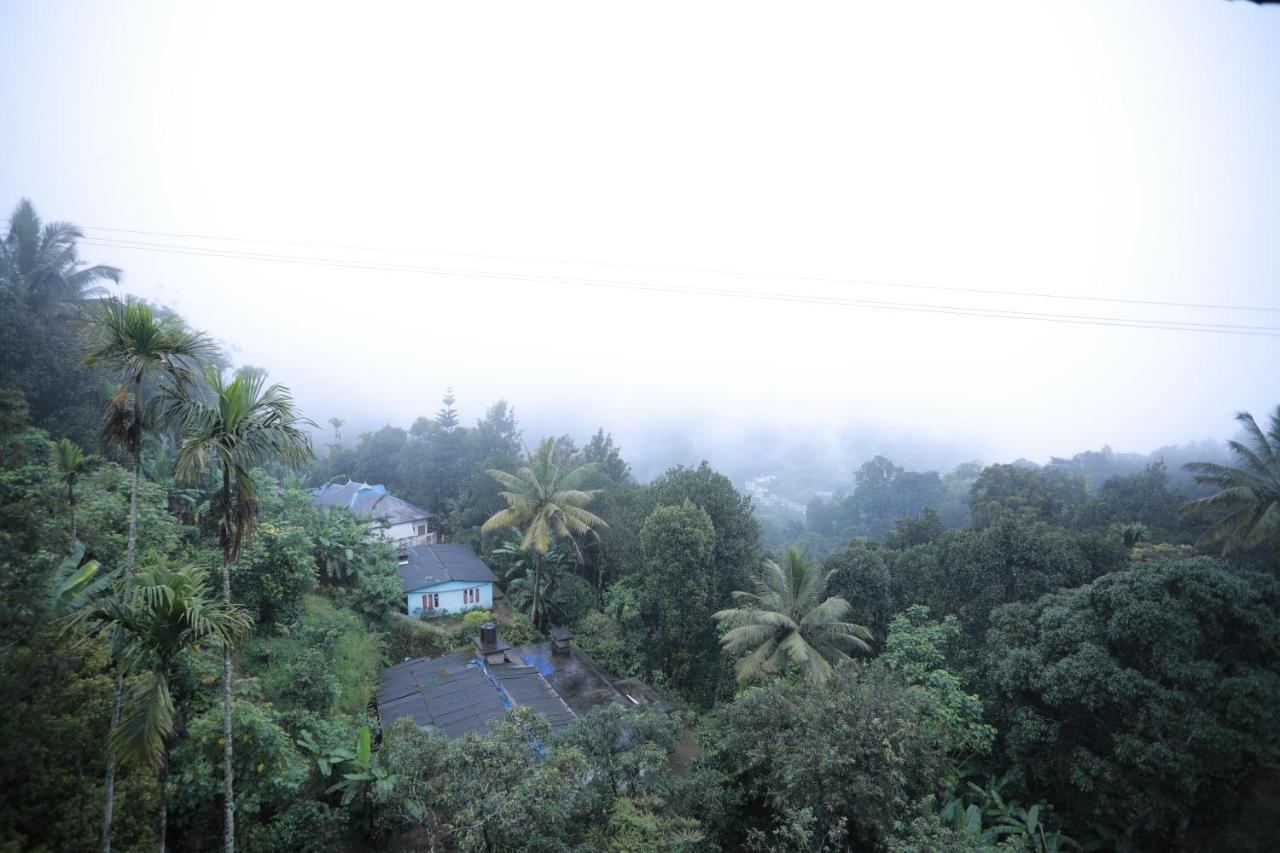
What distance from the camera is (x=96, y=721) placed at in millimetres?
5730

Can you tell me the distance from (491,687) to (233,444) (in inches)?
387

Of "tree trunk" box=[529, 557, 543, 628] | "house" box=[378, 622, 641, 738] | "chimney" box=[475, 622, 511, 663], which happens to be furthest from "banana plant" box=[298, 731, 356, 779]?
"tree trunk" box=[529, 557, 543, 628]

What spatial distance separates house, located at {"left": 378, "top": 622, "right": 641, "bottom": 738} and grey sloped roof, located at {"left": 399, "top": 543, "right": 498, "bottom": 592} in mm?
4816

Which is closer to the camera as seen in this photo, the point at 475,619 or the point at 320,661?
the point at 320,661

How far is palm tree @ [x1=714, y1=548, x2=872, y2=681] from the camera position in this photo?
1390cm

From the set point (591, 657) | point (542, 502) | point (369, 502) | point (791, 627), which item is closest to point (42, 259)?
point (369, 502)

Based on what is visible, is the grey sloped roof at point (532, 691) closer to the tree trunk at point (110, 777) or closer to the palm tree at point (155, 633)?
the tree trunk at point (110, 777)

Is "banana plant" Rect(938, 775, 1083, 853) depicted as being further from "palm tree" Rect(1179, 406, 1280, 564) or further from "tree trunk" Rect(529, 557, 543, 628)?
"tree trunk" Rect(529, 557, 543, 628)

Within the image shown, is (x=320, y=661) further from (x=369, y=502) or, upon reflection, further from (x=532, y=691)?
(x=369, y=502)

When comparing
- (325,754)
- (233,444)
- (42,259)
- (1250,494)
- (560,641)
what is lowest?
(560,641)

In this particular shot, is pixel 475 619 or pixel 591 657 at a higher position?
pixel 475 619

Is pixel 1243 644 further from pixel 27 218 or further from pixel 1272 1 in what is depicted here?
pixel 27 218

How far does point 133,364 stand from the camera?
18.7ft

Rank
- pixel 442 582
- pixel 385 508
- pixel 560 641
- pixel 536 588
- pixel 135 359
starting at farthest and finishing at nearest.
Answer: pixel 385 508
pixel 442 582
pixel 536 588
pixel 560 641
pixel 135 359
